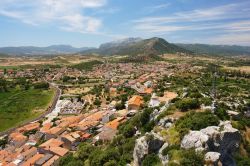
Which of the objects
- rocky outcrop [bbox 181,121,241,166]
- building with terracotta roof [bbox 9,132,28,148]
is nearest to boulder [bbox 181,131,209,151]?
rocky outcrop [bbox 181,121,241,166]

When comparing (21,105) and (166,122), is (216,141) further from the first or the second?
(21,105)

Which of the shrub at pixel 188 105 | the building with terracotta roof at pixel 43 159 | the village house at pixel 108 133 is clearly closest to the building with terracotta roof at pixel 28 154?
the building with terracotta roof at pixel 43 159

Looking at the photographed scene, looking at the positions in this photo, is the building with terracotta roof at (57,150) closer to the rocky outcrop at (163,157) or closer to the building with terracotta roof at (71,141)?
the building with terracotta roof at (71,141)

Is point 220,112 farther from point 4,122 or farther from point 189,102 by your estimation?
point 4,122

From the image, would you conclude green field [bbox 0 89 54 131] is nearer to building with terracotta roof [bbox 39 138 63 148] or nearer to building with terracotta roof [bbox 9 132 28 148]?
building with terracotta roof [bbox 9 132 28 148]

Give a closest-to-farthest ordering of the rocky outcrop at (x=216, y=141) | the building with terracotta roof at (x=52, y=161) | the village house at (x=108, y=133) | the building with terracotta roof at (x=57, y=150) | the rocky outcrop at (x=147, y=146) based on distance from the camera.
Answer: the rocky outcrop at (x=216, y=141) → the rocky outcrop at (x=147, y=146) → the building with terracotta roof at (x=52, y=161) → the village house at (x=108, y=133) → the building with terracotta roof at (x=57, y=150)

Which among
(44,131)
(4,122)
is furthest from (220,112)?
(4,122)

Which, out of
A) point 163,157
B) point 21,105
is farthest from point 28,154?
point 21,105
